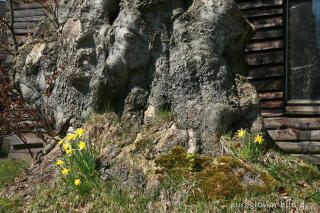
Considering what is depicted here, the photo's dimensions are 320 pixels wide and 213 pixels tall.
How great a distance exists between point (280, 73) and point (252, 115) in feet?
8.47

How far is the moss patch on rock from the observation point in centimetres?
287

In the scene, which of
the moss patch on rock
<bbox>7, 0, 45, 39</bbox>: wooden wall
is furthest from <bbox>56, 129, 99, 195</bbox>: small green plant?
<bbox>7, 0, 45, 39</bbox>: wooden wall

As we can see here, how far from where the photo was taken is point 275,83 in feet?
19.6

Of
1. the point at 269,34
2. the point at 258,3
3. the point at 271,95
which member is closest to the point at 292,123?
the point at 271,95

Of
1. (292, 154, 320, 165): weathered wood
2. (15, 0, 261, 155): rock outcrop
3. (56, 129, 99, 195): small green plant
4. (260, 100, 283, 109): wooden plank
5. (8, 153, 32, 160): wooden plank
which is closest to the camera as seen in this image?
(56, 129, 99, 195): small green plant

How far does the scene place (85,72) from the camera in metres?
3.99

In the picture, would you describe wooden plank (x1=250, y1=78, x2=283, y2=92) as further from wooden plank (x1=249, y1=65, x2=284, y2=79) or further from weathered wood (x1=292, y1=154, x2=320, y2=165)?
weathered wood (x1=292, y1=154, x2=320, y2=165)

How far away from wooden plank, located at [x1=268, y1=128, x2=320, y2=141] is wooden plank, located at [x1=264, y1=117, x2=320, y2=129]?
73 mm

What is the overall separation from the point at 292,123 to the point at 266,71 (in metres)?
1.04

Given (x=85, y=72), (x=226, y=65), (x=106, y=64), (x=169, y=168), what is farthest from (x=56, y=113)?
(x=226, y=65)

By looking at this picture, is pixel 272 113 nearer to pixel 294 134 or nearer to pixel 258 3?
pixel 294 134

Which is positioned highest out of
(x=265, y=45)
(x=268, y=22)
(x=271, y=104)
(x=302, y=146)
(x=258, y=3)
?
(x=258, y=3)

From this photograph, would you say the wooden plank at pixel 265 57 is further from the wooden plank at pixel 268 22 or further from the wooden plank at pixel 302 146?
the wooden plank at pixel 302 146

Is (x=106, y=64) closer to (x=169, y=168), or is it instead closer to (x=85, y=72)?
(x=85, y=72)
